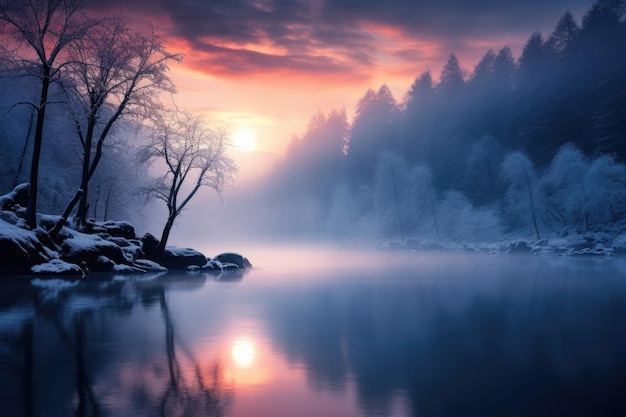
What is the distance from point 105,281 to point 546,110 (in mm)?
77303

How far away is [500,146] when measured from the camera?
306 feet

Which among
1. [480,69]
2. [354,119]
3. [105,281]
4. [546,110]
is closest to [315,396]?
[105,281]

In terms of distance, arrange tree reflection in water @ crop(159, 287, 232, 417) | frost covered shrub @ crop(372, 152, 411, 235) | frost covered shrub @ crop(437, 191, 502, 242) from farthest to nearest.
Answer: frost covered shrub @ crop(372, 152, 411, 235)
frost covered shrub @ crop(437, 191, 502, 242)
tree reflection in water @ crop(159, 287, 232, 417)

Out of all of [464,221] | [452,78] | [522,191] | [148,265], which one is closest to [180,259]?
[148,265]

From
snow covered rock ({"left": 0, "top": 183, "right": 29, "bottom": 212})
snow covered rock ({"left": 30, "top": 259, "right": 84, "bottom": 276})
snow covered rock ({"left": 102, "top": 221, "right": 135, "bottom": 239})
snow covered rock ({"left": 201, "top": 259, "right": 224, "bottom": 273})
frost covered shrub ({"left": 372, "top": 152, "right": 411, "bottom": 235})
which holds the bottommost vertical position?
snow covered rock ({"left": 201, "top": 259, "right": 224, "bottom": 273})

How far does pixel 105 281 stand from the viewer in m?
28.7

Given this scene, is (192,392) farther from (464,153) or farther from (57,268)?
(464,153)

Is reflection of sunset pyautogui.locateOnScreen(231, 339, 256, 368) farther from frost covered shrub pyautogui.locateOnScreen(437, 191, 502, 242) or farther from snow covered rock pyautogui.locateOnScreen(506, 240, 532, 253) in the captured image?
frost covered shrub pyautogui.locateOnScreen(437, 191, 502, 242)

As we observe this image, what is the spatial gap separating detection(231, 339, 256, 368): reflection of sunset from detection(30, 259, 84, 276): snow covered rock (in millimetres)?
19830

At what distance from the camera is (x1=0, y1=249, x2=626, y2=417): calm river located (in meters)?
8.72

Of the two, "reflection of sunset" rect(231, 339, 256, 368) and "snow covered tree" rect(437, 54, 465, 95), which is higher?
"snow covered tree" rect(437, 54, 465, 95)

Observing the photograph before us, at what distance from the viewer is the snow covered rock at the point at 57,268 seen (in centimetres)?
2950

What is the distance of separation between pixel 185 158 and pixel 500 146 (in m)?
67.2

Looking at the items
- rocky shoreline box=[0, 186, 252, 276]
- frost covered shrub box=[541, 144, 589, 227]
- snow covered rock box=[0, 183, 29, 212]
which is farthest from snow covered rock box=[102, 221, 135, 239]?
frost covered shrub box=[541, 144, 589, 227]
